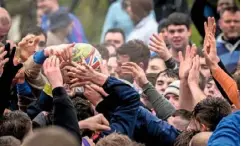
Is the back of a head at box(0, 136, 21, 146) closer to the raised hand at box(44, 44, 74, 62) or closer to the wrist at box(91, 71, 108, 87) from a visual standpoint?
the wrist at box(91, 71, 108, 87)

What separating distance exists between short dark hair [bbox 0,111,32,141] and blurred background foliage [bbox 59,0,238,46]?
9.23 meters

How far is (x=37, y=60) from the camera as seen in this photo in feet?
39.5

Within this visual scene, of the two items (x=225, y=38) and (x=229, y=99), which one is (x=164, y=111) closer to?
(x=229, y=99)

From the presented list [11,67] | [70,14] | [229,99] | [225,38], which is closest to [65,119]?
[11,67]

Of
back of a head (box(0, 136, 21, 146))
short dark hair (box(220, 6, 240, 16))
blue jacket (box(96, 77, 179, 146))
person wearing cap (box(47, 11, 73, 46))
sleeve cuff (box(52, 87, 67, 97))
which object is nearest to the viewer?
back of a head (box(0, 136, 21, 146))

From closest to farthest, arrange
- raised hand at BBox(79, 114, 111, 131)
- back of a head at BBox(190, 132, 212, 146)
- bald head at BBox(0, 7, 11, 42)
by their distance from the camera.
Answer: back of a head at BBox(190, 132, 212, 146) < raised hand at BBox(79, 114, 111, 131) < bald head at BBox(0, 7, 11, 42)

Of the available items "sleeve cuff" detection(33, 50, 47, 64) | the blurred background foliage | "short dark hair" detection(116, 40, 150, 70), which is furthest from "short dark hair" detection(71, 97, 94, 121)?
the blurred background foliage

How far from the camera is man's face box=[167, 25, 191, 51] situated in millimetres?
16156

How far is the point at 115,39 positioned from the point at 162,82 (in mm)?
4058

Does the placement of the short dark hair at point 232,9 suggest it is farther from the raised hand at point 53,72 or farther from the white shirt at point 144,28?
the raised hand at point 53,72

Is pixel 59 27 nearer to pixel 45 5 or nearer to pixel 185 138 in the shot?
pixel 45 5

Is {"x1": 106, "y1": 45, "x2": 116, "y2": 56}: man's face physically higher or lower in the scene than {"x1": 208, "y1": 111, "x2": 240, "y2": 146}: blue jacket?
lower

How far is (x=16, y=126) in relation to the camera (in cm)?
1059

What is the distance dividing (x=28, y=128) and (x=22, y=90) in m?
2.13
